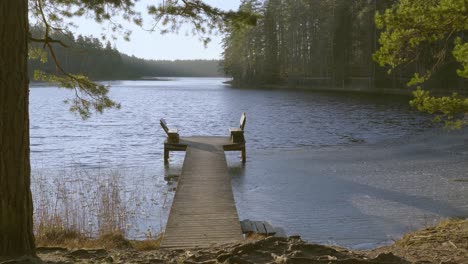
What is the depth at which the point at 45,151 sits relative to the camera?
20766 mm

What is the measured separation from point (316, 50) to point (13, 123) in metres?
73.6

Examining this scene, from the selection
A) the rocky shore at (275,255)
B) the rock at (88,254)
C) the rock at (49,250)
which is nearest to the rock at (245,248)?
the rocky shore at (275,255)

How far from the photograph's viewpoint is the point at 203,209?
28.7 feet

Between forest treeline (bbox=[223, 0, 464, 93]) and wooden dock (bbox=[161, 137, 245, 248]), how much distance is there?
40889mm

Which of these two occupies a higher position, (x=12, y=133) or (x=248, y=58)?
(x=248, y=58)

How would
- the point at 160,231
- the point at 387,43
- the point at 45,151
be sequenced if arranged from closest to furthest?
the point at 387,43 < the point at 160,231 < the point at 45,151

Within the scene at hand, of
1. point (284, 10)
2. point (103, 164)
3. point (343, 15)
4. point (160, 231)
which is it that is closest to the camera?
point (160, 231)

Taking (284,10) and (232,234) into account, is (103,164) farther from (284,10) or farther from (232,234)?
(284,10)

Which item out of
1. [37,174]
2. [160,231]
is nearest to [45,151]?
[37,174]

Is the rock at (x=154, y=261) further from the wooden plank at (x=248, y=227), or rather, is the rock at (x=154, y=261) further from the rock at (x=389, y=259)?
the wooden plank at (x=248, y=227)

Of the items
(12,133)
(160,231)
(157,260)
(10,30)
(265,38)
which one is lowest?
(160,231)

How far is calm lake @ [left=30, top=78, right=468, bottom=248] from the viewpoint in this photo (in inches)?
406

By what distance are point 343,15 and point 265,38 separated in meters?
20.6

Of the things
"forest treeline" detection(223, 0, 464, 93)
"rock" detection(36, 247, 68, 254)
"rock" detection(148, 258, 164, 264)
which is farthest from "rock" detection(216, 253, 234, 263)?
"forest treeline" detection(223, 0, 464, 93)
